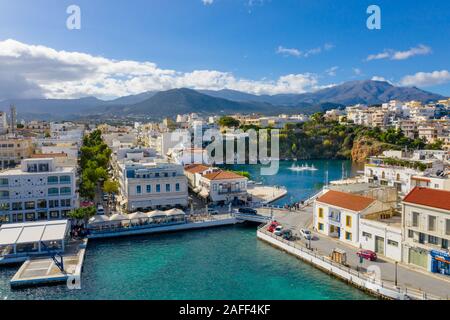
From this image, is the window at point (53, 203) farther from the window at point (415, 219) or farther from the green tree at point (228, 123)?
the green tree at point (228, 123)

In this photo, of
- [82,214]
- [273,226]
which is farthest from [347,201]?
[82,214]

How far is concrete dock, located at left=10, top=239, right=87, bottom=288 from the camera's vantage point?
19594mm

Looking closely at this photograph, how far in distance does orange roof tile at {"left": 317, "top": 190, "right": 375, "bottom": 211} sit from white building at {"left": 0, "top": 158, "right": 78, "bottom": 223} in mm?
18751

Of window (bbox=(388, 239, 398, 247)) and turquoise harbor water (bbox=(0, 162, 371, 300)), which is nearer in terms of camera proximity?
turquoise harbor water (bbox=(0, 162, 371, 300))

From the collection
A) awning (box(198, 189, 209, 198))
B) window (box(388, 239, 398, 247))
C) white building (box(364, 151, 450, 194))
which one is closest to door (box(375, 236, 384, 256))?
window (box(388, 239, 398, 247))

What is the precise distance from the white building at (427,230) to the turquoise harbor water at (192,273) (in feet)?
12.4

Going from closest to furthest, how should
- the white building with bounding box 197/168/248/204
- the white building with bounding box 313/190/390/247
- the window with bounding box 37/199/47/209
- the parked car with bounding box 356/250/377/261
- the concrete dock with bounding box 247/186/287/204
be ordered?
the parked car with bounding box 356/250/377/261 → the white building with bounding box 313/190/390/247 → the window with bounding box 37/199/47/209 → the white building with bounding box 197/168/248/204 → the concrete dock with bounding box 247/186/287/204

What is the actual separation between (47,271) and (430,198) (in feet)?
65.6

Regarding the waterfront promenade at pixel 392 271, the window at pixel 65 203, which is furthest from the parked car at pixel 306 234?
the window at pixel 65 203

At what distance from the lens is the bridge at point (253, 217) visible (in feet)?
100

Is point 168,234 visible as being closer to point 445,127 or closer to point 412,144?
point 412,144

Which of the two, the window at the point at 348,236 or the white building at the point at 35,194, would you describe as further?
the white building at the point at 35,194

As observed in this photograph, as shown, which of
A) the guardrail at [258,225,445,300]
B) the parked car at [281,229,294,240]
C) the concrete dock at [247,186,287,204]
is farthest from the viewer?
the concrete dock at [247,186,287,204]

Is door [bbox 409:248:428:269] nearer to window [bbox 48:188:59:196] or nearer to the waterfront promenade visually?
the waterfront promenade
